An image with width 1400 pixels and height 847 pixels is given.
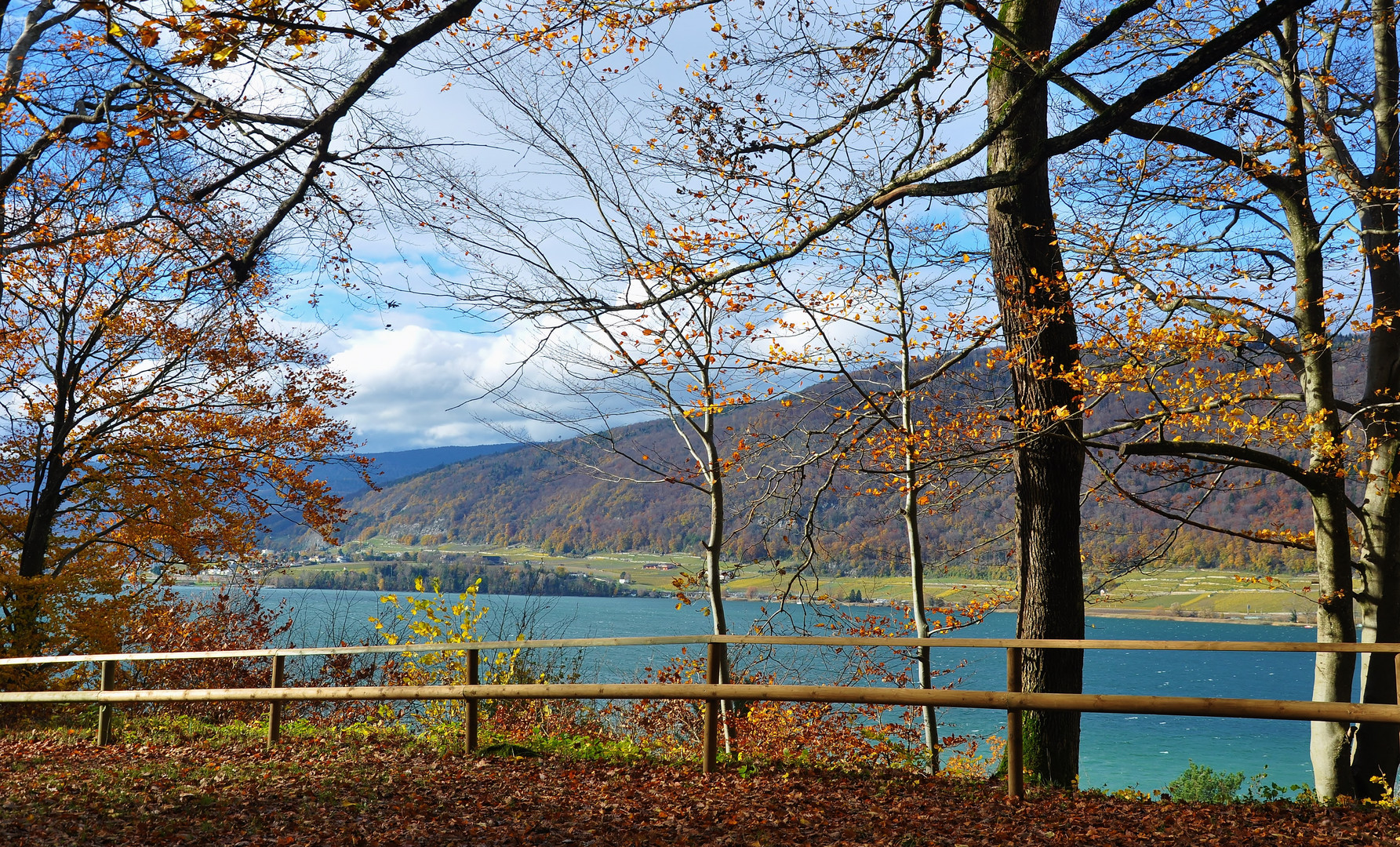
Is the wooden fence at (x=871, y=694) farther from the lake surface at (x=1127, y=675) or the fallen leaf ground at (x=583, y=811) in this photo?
the lake surface at (x=1127, y=675)

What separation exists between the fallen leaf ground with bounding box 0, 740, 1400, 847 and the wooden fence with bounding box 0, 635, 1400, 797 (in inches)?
20.4

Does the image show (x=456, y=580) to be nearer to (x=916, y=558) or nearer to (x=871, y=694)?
(x=916, y=558)

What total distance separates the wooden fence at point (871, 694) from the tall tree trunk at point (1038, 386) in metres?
0.74

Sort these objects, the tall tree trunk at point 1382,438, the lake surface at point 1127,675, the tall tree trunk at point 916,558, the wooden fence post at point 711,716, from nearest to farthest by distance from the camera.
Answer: the wooden fence post at point 711,716
the tall tree trunk at point 1382,438
the tall tree trunk at point 916,558
the lake surface at point 1127,675

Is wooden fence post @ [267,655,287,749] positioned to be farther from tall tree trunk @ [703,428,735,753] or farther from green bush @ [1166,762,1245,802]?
green bush @ [1166,762,1245,802]

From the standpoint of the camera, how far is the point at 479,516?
11119 centimetres

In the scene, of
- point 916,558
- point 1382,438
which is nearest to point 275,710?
point 916,558

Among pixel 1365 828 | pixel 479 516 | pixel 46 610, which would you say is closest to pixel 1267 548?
pixel 1365 828

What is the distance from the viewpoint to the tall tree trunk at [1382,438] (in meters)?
8.40

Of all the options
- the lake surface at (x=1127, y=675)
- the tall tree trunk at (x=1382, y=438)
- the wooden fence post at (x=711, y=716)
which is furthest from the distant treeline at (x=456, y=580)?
the wooden fence post at (x=711, y=716)

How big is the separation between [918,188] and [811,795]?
446 centimetres

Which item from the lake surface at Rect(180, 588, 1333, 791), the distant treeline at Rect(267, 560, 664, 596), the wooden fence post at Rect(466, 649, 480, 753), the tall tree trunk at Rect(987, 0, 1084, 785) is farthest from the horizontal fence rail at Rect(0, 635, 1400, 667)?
the distant treeline at Rect(267, 560, 664, 596)

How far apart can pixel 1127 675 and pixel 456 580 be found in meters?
51.6

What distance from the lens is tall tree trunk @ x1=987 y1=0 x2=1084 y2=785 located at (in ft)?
22.0
